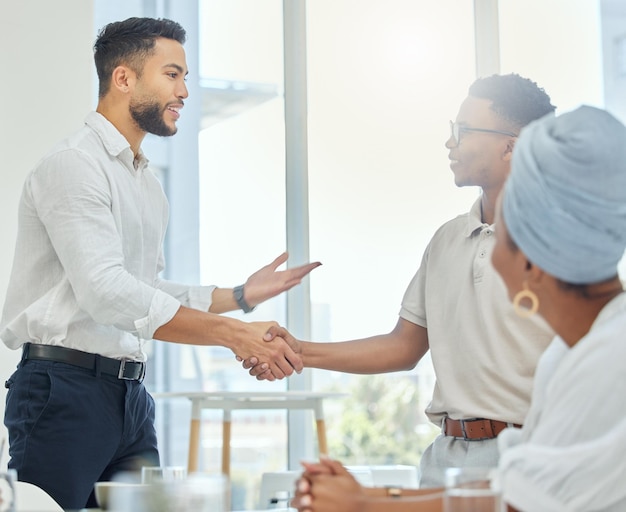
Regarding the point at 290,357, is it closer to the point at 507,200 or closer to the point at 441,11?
the point at 507,200

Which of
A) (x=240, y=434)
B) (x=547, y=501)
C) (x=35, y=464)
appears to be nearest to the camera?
(x=547, y=501)

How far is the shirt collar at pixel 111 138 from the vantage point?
2.73 metres

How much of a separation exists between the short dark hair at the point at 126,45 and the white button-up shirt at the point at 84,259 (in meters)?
0.25

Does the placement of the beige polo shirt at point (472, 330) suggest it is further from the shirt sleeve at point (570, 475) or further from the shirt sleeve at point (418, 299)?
the shirt sleeve at point (570, 475)

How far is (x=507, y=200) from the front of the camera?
52.4 inches

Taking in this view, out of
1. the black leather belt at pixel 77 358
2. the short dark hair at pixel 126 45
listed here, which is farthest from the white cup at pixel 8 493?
the short dark hair at pixel 126 45

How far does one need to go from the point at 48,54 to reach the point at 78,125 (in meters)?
0.32

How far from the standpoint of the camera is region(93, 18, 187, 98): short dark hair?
2.95 meters

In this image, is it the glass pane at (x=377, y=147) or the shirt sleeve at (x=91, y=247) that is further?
the glass pane at (x=377, y=147)

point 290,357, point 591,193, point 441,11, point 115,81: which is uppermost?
point 441,11

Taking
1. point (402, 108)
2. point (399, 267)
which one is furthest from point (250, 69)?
point (399, 267)

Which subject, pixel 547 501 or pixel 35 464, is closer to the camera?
pixel 547 501

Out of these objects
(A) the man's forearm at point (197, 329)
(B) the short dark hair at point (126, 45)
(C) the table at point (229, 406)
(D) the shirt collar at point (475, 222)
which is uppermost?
(B) the short dark hair at point (126, 45)

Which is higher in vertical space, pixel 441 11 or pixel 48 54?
pixel 441 11
